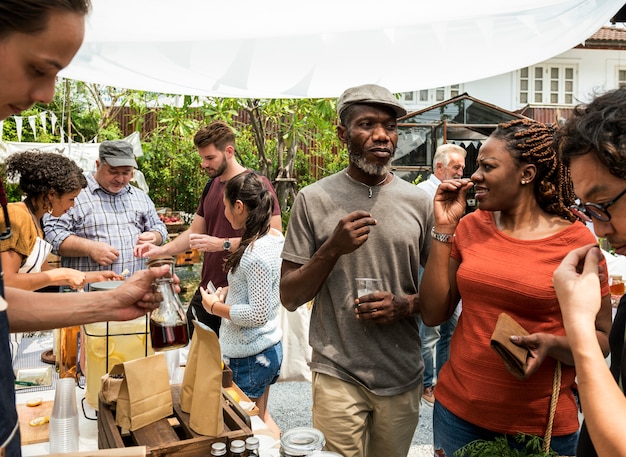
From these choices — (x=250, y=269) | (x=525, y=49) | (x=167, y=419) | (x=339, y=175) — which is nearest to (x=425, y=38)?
(x=525, y=49)

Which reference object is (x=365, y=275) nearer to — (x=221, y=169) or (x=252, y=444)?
(x=252, y=444)

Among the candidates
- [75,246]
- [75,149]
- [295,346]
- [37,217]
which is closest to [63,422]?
[37,217]

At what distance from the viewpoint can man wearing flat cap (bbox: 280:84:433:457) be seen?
212cm

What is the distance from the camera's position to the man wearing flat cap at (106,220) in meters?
3.96

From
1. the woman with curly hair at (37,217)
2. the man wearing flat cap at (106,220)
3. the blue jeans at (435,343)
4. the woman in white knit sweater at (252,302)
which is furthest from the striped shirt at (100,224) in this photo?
the blue jeans at (435,343)

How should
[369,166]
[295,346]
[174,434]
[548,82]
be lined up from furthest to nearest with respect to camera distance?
[548,82] → [295,346] → [369,166] → [174,434]

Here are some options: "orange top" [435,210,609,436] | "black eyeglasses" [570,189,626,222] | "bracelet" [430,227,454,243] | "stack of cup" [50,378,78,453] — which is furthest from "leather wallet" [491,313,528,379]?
"stack of cup" [50,378,78,453]

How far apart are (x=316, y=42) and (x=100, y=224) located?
2120 mm

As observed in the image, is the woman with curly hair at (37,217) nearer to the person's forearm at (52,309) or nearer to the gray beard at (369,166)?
the person's forearm at (52,309)

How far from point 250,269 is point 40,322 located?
1.46 m

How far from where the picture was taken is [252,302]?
2896 mm

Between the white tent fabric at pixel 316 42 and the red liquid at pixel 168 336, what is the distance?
190cm

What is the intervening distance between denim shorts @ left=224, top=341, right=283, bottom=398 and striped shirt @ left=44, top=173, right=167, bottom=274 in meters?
1.56

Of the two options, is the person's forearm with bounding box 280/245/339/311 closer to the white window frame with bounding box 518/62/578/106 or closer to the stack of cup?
the stack of cup
